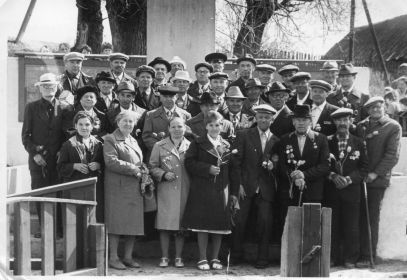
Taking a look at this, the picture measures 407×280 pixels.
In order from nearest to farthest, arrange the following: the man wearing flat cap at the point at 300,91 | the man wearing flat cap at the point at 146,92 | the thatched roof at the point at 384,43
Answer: the man wearing flat cap at the point at 300,91 < the man wearing flat cap at the point at 146,92 < the thatched roof at the point at 384,43

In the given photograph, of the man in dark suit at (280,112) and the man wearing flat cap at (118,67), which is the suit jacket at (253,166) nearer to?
the man in dark suit at (280,112)

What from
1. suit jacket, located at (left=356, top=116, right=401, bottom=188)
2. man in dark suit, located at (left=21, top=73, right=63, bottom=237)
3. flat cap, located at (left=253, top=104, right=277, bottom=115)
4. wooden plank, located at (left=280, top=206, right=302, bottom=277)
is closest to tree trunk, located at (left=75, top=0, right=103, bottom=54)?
man in dark suit, located at (left=21, top=73, right=63, bottom=237)

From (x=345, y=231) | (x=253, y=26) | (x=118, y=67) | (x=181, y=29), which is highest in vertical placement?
(x=253, y=26)

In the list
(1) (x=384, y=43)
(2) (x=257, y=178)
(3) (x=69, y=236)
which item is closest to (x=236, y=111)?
(2) (x=257, y=178)

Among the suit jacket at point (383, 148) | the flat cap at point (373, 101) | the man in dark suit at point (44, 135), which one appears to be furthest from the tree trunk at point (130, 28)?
the suit jacket at point (383, 148)

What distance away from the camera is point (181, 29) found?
820cm

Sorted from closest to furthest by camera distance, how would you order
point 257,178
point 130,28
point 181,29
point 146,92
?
point 257,178 < point 146,92 < point 181,29 < point 130,28

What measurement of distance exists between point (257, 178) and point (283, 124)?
597mm

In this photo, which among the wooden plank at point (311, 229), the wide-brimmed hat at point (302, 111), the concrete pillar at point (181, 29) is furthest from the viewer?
the concrete pillar at point (181, 29)

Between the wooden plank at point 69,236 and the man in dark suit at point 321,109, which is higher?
the man in dark suit at point 321,109

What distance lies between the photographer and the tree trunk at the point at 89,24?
35.1ft

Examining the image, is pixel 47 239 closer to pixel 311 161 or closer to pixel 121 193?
pixel 121 193

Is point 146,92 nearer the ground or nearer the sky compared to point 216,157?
nearer the sky

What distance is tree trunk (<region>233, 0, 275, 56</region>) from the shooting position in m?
11.6
